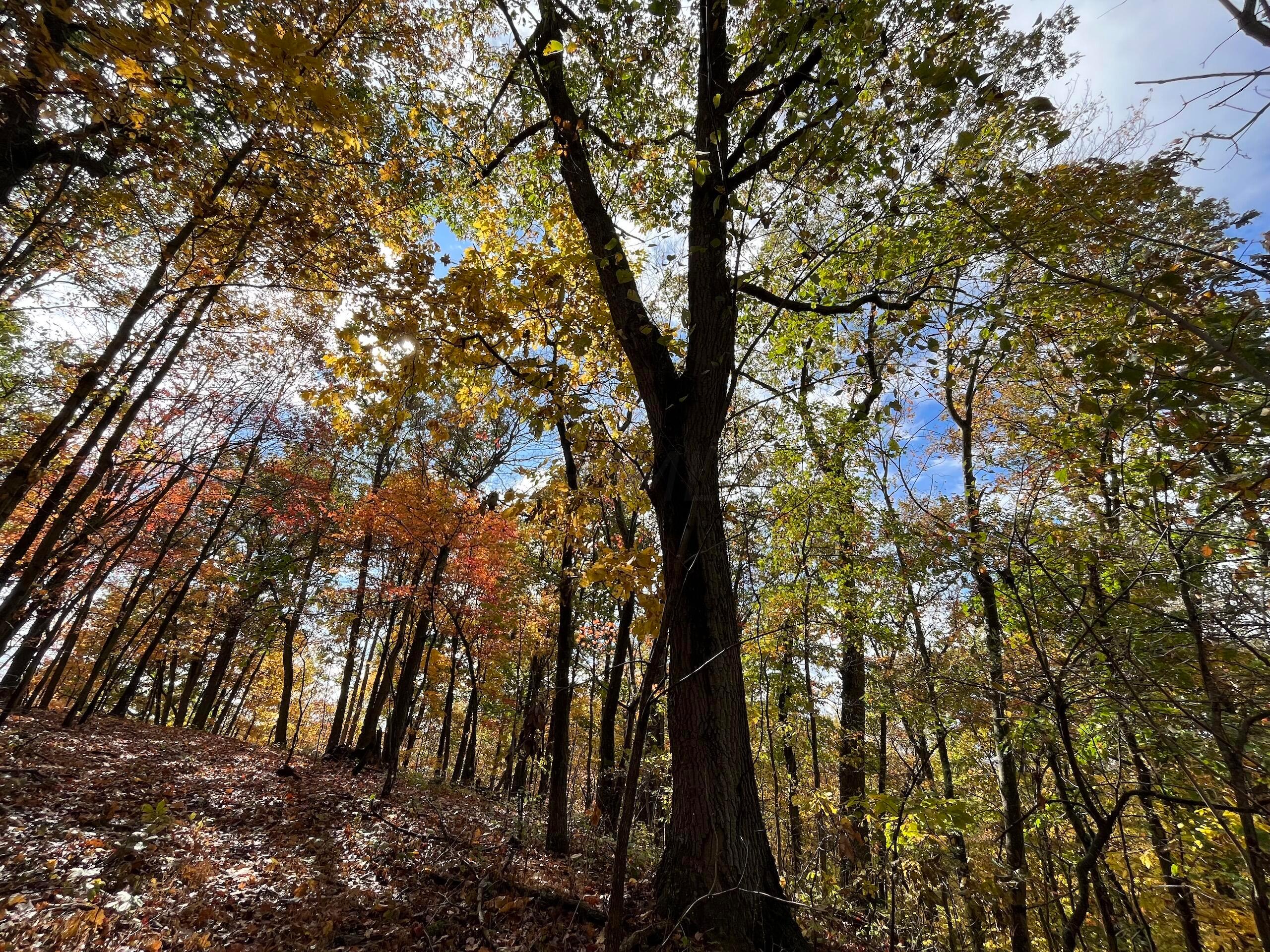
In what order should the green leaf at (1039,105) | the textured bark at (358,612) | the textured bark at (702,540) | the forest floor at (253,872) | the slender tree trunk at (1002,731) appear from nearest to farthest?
the green leaf at (1039,105) < the textured bark at (702,540) < the forest floor at (253,872) < the slender tree trunk at (1002,731) < the textured bark at (358,612)

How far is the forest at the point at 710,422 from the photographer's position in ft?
7.64

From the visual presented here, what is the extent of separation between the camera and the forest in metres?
2.33

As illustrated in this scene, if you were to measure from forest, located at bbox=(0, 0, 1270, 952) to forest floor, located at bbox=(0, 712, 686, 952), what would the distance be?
50 mm

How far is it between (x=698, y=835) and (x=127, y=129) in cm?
604

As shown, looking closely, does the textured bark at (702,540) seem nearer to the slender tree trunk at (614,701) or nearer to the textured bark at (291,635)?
the slender tree trunk at (614,701)

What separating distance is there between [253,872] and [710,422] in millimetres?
5771

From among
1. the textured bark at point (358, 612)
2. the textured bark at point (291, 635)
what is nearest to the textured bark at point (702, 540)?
the textured bark at point (358, 612)

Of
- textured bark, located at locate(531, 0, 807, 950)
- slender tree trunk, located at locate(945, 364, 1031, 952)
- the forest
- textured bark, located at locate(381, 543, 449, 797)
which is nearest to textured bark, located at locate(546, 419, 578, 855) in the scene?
the forest

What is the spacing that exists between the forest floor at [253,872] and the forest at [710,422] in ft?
0.17

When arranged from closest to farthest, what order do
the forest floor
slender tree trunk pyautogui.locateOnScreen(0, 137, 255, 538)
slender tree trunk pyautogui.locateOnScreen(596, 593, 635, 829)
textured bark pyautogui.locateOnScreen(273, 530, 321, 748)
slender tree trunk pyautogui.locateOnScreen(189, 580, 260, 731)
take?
the forest floor < slender tree trunk pyautogui.locateOnScreen(0, 137, 255, 538) < slender tree trunk pyautogui.locateOnScreen(596, 593, 635, 829) < textured bark pyautogui.locateOnScreen(273, 530, 321, 748) < slender tree trunk pyautogui.locateOnScreen(189, 580, 260, 731)

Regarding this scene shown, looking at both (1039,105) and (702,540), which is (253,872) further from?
(1039,105)

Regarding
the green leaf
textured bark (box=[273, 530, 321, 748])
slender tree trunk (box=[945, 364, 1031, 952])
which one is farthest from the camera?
textured bark (box=[273, 530, 321, 748])

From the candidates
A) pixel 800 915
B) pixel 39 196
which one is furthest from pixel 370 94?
pixel 800 915

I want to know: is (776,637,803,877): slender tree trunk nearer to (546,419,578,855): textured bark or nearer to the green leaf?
(546,419,578,855): textured bark
